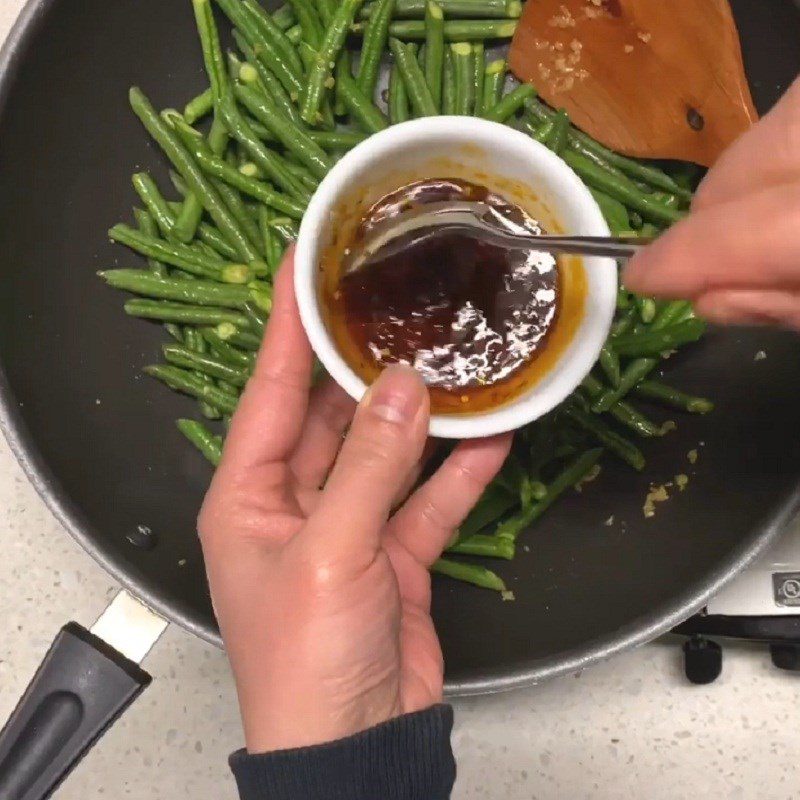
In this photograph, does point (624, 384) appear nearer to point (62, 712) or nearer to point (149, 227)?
point (149, 227)

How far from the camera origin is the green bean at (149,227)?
4.10ft

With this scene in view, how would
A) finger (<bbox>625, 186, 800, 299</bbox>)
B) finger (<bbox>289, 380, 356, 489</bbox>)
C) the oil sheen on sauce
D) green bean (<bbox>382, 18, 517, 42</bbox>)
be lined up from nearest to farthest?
finger (<bbox>625, 186, 800, 299</bbox>), the oil sheen on sauce, finger (<bbox>289, 380, 356, 489</bbox>), green bean (<bbox>382, 18, 517, 42</bbox>)

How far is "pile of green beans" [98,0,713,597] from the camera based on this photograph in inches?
47.9

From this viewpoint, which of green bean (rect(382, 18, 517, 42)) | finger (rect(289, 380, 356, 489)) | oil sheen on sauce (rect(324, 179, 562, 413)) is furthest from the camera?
green bean (rect(382, 18, 517, 42))

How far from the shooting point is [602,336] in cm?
99

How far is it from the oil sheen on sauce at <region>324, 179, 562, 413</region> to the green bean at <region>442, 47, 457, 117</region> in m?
0.29

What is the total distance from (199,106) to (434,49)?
377 mm

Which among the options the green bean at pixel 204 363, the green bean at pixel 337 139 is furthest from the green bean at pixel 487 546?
the green bean at pixel 337 139

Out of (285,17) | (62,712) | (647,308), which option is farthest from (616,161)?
(62,712)

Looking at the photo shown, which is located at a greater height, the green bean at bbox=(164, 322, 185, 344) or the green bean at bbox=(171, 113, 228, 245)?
the green bean at bbox=(171, 113, 228, 245)

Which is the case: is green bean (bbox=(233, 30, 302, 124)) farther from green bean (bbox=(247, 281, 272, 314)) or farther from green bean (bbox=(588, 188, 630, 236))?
green bean (bbox=(588, 188, 630, 236))

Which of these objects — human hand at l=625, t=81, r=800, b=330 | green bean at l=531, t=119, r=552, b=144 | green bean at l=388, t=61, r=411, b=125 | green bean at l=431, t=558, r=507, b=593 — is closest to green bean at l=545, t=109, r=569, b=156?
green bean at l=531, t=119, r=552, b=144

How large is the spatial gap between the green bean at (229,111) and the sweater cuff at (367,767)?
0.76 metres

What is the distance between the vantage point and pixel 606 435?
4.05 feet
